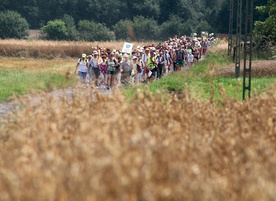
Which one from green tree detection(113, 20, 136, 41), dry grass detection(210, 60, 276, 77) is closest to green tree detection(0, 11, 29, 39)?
green tree detection(113, 20, 136, 41)

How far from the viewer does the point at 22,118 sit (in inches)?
456

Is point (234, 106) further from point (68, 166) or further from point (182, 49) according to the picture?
point (182, 49)

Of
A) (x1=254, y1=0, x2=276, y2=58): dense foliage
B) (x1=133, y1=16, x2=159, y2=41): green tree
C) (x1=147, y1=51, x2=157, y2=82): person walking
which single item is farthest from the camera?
(x1=133, y1=16, x2=159, y2=41): green tree

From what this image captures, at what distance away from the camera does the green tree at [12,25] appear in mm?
103312

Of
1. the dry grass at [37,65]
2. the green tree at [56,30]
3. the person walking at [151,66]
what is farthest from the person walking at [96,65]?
the green tree at [56,30]

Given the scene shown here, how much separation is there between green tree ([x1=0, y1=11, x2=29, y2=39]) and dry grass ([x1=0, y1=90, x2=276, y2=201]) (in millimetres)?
93234

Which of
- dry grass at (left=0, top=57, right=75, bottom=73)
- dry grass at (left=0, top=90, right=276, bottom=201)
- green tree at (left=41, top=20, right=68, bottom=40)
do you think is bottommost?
green tree at (left=41, top=20, right=68, bottom=40)

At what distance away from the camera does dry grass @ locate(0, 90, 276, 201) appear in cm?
669

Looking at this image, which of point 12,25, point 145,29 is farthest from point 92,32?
point 12,25

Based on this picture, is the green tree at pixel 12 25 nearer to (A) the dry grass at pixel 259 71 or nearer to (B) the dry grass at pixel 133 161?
(A) the dry grass at pixel 259 71

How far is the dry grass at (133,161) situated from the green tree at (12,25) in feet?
306

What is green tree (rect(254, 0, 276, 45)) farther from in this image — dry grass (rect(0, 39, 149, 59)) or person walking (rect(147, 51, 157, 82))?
dry grass (rect(0, 39, 149, 59))

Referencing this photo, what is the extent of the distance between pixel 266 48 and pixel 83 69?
61.6 ft

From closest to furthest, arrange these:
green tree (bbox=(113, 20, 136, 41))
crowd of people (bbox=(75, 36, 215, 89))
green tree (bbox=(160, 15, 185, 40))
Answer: crowd of people (bbox=(75, 36, 215, 89)) → green tree (bbox=(113, 20, 136, 41)) → green tree (bbox=(160, 15, 185, 40))
